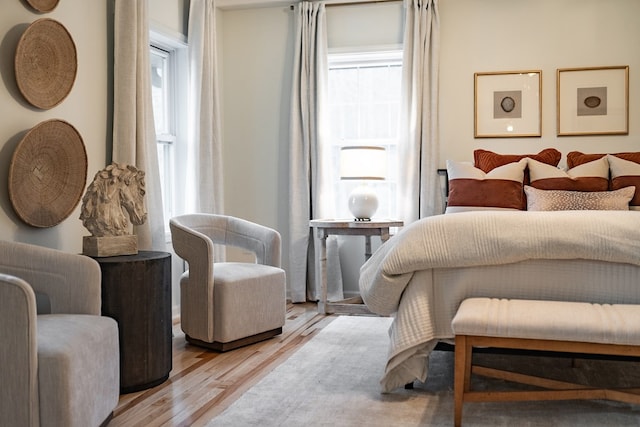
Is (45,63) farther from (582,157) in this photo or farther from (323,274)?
(582,157)

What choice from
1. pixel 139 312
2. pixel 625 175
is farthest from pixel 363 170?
pixel 139 312

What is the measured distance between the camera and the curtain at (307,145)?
17.3 ft

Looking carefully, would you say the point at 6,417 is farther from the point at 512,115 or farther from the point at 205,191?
the point at 512,115

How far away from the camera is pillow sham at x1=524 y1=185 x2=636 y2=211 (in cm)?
399

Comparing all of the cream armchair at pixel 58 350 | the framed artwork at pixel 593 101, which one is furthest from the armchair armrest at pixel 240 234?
the framed artwork at pixel 593 101

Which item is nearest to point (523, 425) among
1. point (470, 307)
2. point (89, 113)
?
point (470, 307)

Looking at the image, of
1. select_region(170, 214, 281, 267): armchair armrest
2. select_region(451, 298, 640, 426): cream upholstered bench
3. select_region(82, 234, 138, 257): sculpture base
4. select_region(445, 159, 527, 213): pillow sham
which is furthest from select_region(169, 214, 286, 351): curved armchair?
select_region(451, 298, 640, 426): cream upholstered bench

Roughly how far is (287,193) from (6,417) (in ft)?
11.9

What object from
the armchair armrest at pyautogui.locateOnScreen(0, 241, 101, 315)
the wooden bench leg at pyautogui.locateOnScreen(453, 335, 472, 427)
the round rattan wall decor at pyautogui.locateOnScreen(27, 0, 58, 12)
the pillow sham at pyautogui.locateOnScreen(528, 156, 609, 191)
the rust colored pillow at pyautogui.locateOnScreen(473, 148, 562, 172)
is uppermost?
the round rattan wall decor at pyautogui.locateOnScreen(27, 0, 58, 12)

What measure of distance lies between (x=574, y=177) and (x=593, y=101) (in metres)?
0.94

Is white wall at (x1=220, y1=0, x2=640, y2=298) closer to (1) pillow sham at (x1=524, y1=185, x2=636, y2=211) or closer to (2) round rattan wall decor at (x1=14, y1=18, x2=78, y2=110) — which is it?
(1) pillow sham at (x1=524, y1=185, x2=636, y2=211)

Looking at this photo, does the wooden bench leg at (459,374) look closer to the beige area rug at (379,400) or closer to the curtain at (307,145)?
the beige area rug at (379,400)

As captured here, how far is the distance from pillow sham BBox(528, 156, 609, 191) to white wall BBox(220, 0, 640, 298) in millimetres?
627

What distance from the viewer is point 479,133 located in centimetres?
509
